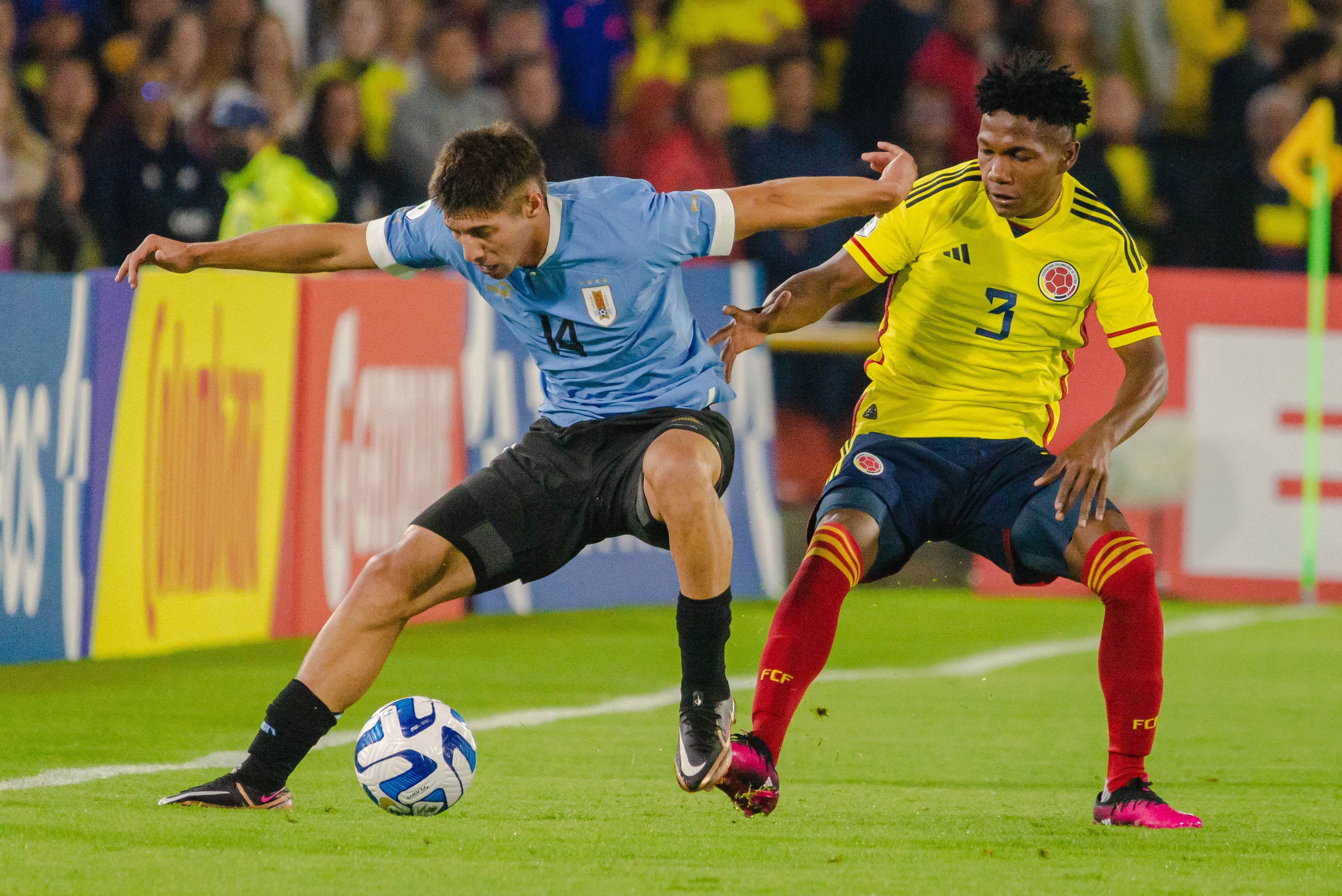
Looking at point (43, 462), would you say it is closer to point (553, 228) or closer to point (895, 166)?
point (553, 228)

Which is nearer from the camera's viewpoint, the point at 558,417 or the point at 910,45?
the point at 558,417

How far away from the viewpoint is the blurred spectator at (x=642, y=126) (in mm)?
13789

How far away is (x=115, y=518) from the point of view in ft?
27.7

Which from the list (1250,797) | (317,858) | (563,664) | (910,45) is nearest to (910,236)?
(1250,797)

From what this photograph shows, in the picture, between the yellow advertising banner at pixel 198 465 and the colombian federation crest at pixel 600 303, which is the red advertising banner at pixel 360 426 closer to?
the yellow advertising banner at pixel 198 465

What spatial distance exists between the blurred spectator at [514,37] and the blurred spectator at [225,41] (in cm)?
193

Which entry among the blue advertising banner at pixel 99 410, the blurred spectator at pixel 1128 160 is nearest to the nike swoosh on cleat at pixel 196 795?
the blue advertising banner at pixel 99 410

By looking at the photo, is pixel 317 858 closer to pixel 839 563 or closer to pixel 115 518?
pixel 839 563

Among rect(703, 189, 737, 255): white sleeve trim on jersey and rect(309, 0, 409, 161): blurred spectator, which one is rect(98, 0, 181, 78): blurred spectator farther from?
rect(703, 189, 737, 255): white sleeve trim on jersey

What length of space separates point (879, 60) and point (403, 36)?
3489mm

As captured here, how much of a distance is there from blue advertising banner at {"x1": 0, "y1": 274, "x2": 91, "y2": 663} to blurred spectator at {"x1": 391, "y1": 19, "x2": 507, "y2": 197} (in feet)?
15.6

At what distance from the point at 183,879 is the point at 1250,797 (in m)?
3.12

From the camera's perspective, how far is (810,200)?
529 cm

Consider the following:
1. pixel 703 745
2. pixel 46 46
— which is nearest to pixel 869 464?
pixel 703 745
